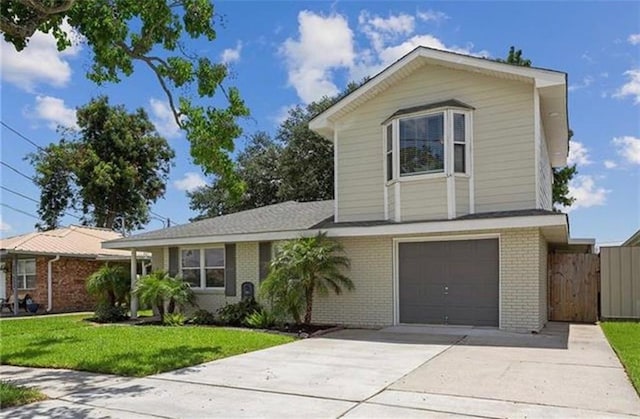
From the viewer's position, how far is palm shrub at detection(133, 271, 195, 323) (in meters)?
15.1

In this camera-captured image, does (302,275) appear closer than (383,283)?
Yes

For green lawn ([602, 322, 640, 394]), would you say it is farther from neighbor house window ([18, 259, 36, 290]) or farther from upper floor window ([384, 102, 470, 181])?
neighbor house window ([18, 259, 36, 290])

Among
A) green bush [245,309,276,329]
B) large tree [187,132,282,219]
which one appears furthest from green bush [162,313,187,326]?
large tree [187,132,282,219]

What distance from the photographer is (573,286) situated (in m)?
14.9

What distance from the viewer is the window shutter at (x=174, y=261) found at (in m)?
17.0

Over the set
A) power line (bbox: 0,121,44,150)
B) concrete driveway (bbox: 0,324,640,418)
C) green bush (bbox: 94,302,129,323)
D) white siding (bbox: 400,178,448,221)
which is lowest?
green bush (bbox: 94,302,129,323)

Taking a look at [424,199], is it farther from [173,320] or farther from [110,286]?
[110,286]

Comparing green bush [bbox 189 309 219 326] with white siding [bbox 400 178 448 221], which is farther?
green bush [bbox 189 309 219 326]

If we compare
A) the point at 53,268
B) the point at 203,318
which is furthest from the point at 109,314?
the point at 53,268

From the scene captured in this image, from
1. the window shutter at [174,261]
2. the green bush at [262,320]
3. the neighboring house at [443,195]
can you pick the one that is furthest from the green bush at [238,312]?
the window shutter at [174,261]

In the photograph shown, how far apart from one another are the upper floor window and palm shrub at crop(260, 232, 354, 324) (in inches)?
99.8

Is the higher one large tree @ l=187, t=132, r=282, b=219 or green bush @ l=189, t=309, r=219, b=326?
large tree @ l=187, t=132, r=282, b=219

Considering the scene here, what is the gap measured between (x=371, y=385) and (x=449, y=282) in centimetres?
635

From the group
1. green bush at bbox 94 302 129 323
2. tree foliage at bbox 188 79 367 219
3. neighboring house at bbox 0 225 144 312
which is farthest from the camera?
tree foliage at bbox 188 79 367 219
